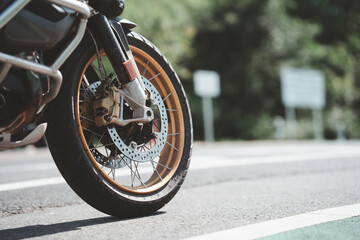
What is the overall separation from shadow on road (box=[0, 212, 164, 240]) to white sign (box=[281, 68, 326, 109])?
2159cm

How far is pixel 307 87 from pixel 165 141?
22355 mm

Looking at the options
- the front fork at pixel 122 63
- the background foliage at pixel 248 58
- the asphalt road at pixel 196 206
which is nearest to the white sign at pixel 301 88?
the background foliage at pixel 248 58

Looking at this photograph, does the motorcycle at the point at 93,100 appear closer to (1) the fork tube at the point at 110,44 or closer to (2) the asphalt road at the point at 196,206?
(1) the fork tube at the point at 110,44

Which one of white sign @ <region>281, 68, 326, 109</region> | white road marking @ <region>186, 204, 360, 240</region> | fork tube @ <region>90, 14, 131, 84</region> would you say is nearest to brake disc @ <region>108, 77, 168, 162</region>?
fork tube @ <region>90, 14, 131, 84</region>

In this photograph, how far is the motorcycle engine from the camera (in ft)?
6.73

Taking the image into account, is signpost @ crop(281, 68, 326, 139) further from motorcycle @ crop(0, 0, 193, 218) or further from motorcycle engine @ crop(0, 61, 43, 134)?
motorcycle engine @ crop(0, 61, 43, 134)

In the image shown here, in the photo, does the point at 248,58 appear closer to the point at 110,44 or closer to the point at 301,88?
the point at 301,88

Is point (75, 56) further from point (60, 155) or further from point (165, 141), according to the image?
point (165, 141)

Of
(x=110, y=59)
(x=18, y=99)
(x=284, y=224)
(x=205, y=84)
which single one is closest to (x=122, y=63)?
(x=110, y=59)

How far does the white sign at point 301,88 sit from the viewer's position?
23.5 metres

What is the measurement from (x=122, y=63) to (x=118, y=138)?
41cm

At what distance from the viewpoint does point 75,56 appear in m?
2.38

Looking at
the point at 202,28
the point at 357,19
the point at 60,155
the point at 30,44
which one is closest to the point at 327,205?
the point at 60,155

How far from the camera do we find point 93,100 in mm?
2598
